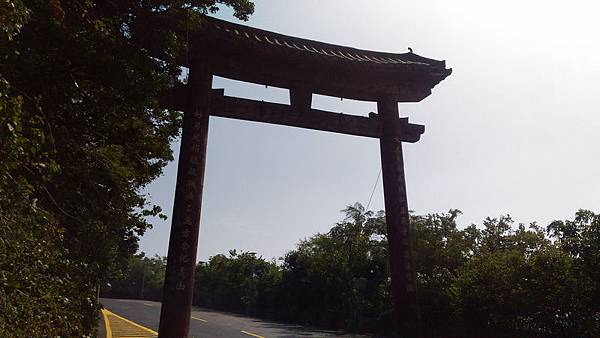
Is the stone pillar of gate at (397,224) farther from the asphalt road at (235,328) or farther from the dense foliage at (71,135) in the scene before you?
the asphalt road at (235,328)

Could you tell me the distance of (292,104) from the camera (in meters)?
10.3

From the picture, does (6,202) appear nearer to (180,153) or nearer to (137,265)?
(180,153)

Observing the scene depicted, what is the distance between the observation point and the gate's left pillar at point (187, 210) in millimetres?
7441

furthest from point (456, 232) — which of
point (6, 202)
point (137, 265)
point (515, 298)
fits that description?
point (137, 265)

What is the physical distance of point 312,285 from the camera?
26.9 m

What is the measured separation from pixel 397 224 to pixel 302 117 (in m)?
3.32

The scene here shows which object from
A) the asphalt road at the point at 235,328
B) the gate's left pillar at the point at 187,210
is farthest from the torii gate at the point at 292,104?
the asphalt road at the point at 235,328

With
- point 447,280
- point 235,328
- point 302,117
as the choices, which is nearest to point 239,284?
point 235,328

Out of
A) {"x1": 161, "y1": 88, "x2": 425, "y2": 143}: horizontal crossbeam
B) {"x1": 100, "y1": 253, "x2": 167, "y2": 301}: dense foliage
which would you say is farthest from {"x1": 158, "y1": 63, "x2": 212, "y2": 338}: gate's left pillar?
{"x1": 100, "y1": 253, "x2": 167, "y2": 301}: dense foliage

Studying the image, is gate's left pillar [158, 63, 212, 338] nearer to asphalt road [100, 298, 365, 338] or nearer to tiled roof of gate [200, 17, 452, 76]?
tiled roof of gate [200, 17, 452, 76]

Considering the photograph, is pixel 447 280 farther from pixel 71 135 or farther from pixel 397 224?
pixel 71 135

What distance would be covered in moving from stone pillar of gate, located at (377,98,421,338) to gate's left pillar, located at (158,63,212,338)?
4167 mm

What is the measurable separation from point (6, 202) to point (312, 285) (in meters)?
24.5

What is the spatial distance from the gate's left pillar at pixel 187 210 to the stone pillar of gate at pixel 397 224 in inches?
164
